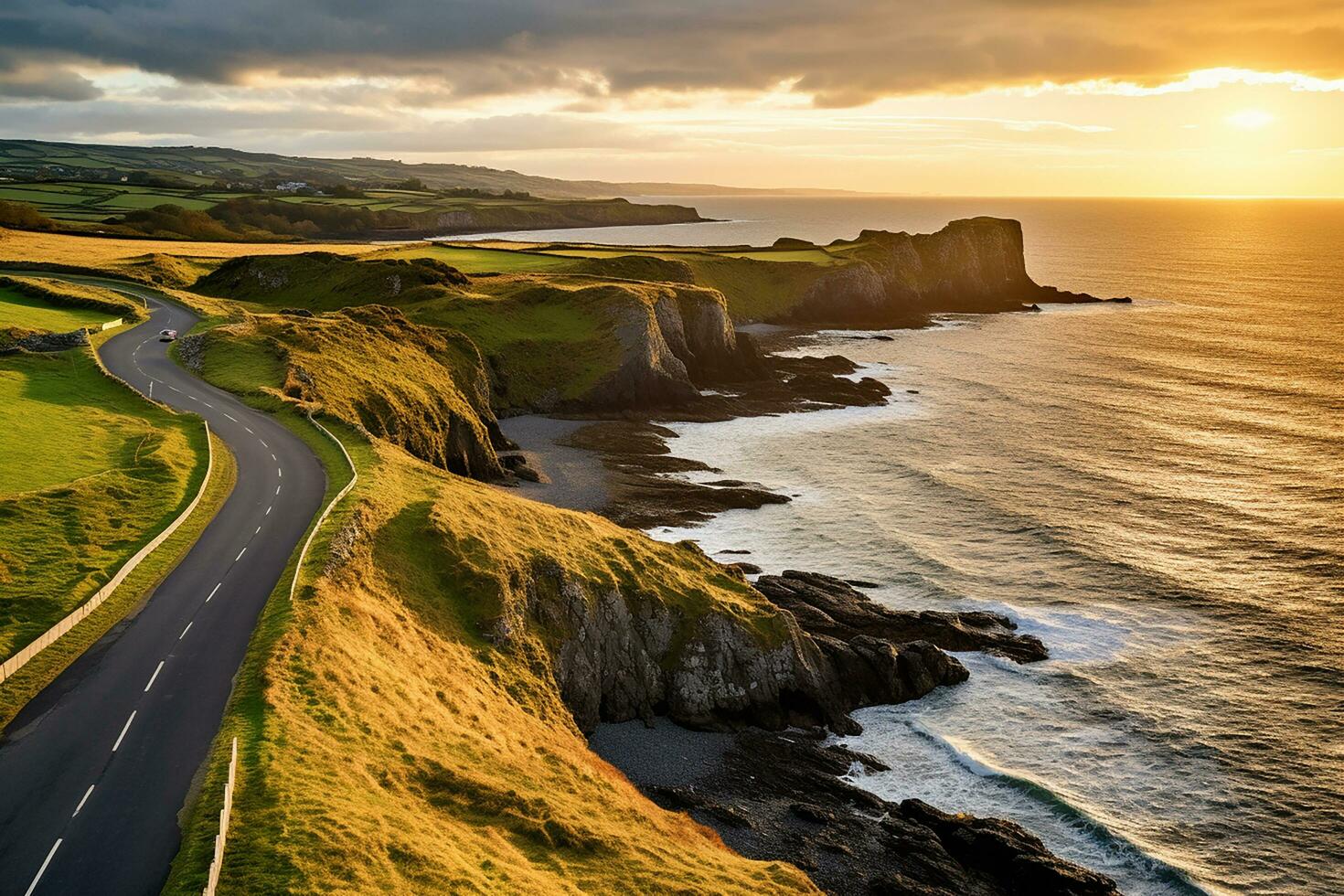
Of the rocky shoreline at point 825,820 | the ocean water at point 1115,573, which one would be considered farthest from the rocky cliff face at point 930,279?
the rocky shoreline at point 825,820

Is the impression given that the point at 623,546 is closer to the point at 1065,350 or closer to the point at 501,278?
the point at 501,278

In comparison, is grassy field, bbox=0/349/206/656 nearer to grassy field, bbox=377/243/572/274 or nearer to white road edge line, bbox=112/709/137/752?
white road edge line, bbox=112/709/137/752

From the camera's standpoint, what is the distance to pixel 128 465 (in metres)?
42.6

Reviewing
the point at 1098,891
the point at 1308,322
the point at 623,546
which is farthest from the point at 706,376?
the point at 1308,322

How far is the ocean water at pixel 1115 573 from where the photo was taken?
35906 mm

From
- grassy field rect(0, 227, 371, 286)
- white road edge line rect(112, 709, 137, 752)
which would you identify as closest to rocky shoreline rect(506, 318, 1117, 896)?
white road edge line rect(112, 709, 137, 752)

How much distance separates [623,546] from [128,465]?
23131 mm

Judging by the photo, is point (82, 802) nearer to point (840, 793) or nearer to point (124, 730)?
point (124, 730)

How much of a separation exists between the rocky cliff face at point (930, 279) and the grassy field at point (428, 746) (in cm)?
12702

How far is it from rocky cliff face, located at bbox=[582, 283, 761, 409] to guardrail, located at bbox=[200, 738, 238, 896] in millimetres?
70936

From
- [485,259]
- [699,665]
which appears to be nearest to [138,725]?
[699,665]

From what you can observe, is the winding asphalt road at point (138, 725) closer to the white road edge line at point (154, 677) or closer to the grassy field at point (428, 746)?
the white road edge line at point (154, 677)

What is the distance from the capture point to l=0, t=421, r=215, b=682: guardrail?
26.5m

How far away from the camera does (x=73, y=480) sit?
39.5 meters
